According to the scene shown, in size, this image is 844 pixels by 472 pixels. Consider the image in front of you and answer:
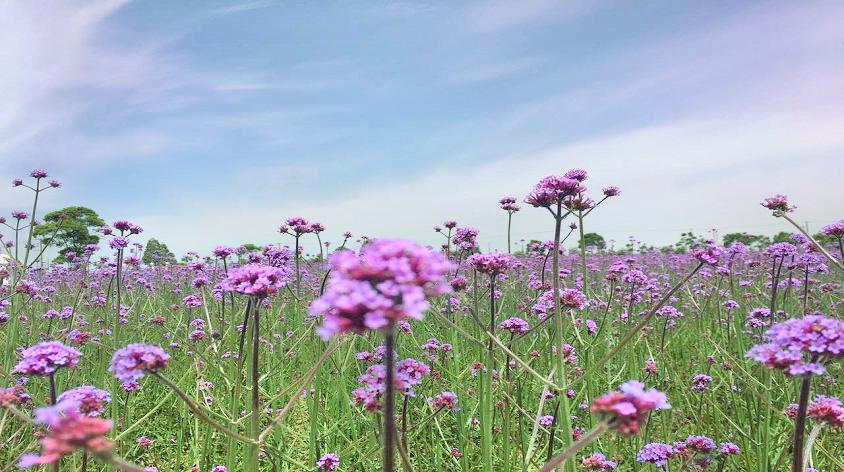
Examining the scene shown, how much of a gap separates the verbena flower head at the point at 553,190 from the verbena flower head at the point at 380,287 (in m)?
1.76

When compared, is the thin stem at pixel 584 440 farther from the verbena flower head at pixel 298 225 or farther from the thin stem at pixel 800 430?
the verbena flower head at pixel 298 225

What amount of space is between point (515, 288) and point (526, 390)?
599 centimetres

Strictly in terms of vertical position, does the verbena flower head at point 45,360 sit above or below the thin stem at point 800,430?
above

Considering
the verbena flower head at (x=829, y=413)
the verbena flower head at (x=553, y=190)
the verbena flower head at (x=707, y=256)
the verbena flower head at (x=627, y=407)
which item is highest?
the verbena flower head at (x=553, y=190)

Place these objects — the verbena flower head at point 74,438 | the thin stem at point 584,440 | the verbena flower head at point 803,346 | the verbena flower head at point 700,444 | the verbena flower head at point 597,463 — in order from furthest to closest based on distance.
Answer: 1. the verbena flower head at point 700,444
2. the verbena flower head at point 597,463
3. the verbena flower head at point 803,346
4. the thin stem at point 584,440
5. the verbena flower head at point 74,438

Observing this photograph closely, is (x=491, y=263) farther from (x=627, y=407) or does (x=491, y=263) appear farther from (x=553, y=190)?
(x=627, y=407)

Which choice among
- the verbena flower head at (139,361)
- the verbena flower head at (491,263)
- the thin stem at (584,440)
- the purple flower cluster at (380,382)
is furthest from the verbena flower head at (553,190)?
the verbena flower head at (139,361)

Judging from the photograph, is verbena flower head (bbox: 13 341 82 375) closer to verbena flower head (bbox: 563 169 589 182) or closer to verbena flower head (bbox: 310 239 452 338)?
verbena flower head (bbox: 310 239 452 338)

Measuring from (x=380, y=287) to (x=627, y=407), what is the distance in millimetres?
734

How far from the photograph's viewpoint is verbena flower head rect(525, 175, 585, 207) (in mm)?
2889

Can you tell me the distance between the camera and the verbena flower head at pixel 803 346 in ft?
5.81

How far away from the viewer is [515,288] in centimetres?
1161

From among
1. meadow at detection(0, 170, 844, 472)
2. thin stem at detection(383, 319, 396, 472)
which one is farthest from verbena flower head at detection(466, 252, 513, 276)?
thin stem at detection(383, 319, 396, 472)

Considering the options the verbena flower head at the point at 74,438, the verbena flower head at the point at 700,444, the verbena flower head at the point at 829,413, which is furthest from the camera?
the verbena flower head at the point at 700,444
